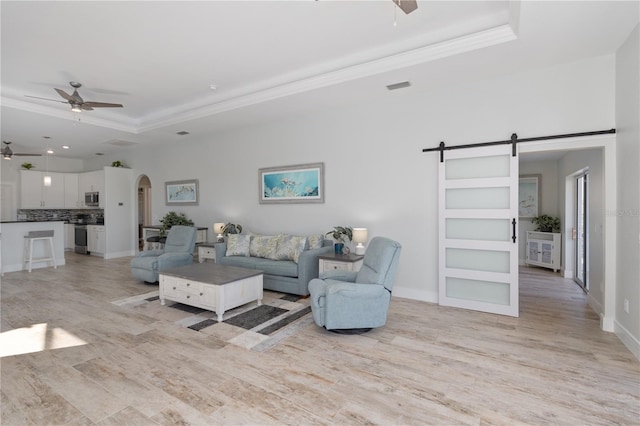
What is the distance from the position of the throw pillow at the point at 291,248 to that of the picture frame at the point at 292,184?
81 cm

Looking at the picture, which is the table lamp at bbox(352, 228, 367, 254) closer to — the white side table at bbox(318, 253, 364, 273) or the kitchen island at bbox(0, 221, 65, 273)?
the white side table at bbox(318, 253, 364, 273)

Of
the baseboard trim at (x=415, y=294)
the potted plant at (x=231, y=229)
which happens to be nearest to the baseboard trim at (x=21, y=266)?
the potted plant at (x=231, y=229)

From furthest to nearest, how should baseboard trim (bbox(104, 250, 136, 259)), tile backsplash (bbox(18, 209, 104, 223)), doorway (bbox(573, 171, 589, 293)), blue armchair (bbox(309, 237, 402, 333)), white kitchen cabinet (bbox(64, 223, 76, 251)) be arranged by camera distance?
white kitchen cabinet (bbox(64, 223, 76, 251)) < tile backsplash (bbox(18, 209, 104, 223)) < baseboard trim (bbox(104, 250, 136, 259)) < doorway (bbox(573, 171, 589, 293)) < blue armchair (bbox(309, 237, 402, 333))

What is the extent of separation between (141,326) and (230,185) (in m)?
3.55

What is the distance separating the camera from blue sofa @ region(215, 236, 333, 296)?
4621 mm

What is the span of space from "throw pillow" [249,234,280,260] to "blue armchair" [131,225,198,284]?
124 cm

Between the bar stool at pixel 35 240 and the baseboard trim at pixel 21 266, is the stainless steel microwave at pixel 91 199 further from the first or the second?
the baseboard trim at pixel 21 266

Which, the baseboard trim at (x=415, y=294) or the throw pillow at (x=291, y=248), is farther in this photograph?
the throw pillow at (x=291, y=248)

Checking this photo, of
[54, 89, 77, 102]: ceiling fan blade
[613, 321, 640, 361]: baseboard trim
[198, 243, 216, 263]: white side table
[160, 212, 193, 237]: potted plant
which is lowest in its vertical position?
[613, 321, 640, 361]: baseboard trim

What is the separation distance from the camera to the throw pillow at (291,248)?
4.88m

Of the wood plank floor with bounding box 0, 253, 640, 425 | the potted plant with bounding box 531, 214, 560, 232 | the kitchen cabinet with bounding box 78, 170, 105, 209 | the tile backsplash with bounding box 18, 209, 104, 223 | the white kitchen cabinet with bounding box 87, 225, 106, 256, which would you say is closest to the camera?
the wood plank floor with bounding box 0, 253, 640, 425

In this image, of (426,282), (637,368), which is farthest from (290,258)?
(637,368)

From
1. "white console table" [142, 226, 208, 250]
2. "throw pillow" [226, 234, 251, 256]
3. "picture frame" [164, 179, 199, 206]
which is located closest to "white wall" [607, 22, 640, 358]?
"throw pillow" [226, 234, 251, 256]

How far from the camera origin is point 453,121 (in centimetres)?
424
